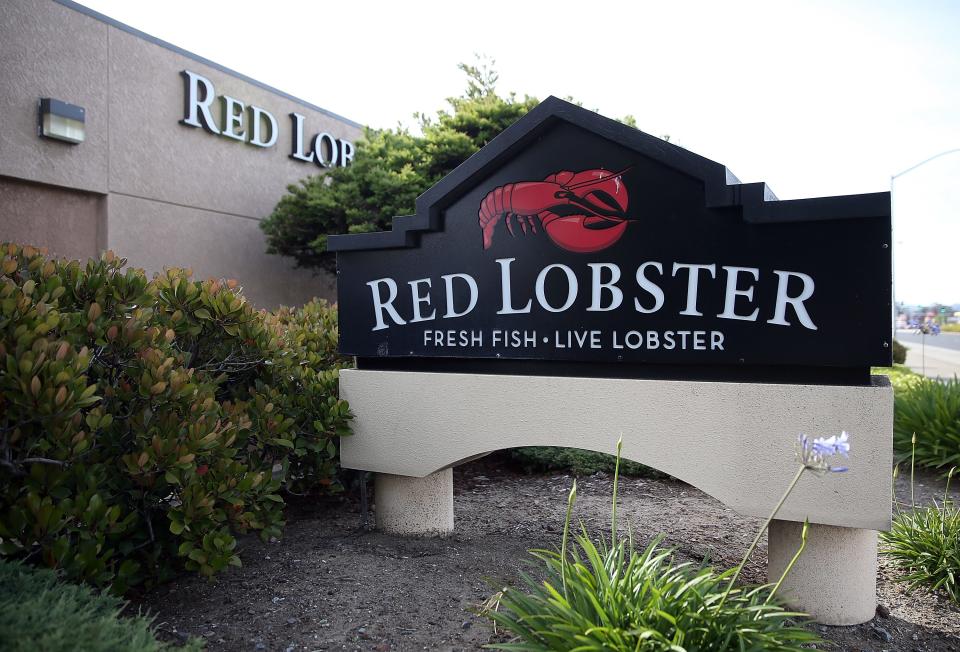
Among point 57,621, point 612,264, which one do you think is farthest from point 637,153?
point 57,621

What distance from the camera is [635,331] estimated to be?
394cm

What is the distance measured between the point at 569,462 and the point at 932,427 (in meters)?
3.67

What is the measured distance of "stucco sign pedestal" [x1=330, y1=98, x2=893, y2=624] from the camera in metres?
3.51

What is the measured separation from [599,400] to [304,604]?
1834 millimetres

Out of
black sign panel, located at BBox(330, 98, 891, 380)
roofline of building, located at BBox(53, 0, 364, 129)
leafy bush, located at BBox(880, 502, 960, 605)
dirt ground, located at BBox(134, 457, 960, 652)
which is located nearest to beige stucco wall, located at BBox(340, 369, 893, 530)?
black sign panel, located at BBox(330, 98, 891, 380)

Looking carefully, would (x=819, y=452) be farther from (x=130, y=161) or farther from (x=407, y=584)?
(x=130, y=161)

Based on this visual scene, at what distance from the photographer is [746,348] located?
12.1ft

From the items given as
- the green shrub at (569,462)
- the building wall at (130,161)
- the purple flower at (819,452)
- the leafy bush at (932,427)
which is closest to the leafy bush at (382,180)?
the building wall at (130,161)

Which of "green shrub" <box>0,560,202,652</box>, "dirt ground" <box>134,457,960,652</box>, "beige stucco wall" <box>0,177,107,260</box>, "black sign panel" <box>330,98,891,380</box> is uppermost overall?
"beige stucco wall" <box>0,177,107,260</box>

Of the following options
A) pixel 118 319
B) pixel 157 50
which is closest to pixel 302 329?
pixel 118 319

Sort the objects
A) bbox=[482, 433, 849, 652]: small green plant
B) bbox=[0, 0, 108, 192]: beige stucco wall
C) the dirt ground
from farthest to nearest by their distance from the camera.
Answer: bbox=[0, 0, 108, 192]: beige stucco wall → the dirt ground → bbox=[482, 433, 849, 652]: small green plant

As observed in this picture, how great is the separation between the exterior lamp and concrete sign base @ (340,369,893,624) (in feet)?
26.1

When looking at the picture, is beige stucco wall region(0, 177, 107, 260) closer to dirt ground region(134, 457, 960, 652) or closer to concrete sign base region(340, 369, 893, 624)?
dirt ground region(134, 457, 960, 652)

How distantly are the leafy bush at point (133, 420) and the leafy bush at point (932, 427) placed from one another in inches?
234
